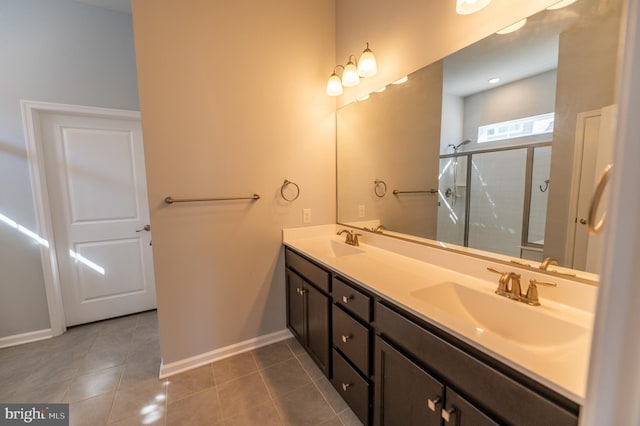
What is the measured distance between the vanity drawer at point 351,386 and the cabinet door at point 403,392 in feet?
0.29

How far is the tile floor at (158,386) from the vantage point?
159cm

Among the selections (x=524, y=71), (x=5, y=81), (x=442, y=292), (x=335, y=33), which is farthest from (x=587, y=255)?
(x=5, y=81)

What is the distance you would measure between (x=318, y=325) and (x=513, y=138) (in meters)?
1.52

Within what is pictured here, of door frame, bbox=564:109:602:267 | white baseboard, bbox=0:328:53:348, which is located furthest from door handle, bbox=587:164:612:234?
white baseboard, bbox=0:328:53:348

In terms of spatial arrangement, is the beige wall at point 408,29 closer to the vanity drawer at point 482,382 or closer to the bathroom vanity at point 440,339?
the bathroom vanity at point 440,339

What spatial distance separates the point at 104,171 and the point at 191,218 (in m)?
1.37

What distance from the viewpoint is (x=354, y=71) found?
197 cm

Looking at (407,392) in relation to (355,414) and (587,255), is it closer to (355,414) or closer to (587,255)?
(355,414)

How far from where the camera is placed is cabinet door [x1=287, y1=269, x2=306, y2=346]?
2.05 m

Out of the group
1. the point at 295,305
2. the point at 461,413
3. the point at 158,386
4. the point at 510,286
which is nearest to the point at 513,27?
the point at 510,286

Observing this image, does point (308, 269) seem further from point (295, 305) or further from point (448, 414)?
point (448, 414)

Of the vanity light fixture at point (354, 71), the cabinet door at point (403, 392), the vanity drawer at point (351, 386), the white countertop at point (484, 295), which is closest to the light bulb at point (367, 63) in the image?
the vanity light fixture at point (354, 71)

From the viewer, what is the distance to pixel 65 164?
8.02 feet

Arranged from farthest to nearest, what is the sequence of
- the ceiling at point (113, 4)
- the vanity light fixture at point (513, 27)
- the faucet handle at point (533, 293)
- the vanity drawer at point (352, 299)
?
1. the ceiling at point (113, 4)
2. the vanity drawer at point (352, 299)
3. the vanity light fixture at point (513, 27)
4. the faucet handle at point (533, 293)
